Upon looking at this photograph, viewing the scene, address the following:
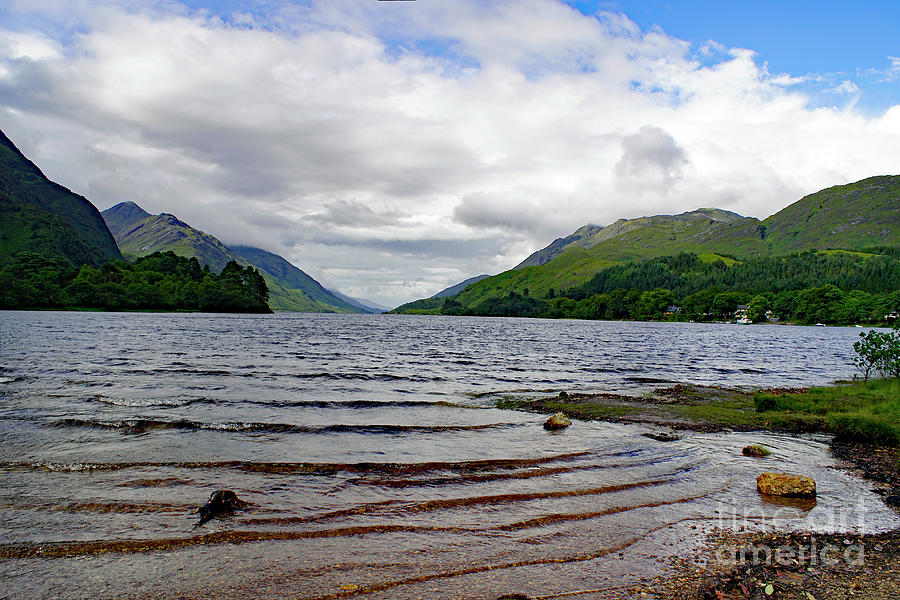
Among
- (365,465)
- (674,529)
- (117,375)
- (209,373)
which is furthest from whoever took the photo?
(209,373)

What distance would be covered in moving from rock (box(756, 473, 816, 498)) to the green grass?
36.8 feet

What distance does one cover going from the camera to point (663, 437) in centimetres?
2334

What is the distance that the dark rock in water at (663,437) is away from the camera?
908 inches

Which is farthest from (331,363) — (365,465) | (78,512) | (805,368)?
(805,368)

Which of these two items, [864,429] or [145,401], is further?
[145,401]

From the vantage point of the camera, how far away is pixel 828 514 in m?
13.9

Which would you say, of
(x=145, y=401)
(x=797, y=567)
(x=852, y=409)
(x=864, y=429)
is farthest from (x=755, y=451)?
(x=145, y=401)

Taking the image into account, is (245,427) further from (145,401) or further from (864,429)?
(864,429)

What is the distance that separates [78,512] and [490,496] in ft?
38.3

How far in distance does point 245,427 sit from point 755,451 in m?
23.7

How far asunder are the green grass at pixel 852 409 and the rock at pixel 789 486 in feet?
36.8

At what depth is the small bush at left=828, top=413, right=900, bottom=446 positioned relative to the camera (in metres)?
22.5

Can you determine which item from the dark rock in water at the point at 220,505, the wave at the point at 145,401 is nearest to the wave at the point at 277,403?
the wave at the point at 145,401

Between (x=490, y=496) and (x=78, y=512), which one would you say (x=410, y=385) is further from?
(x=78, y=512)
